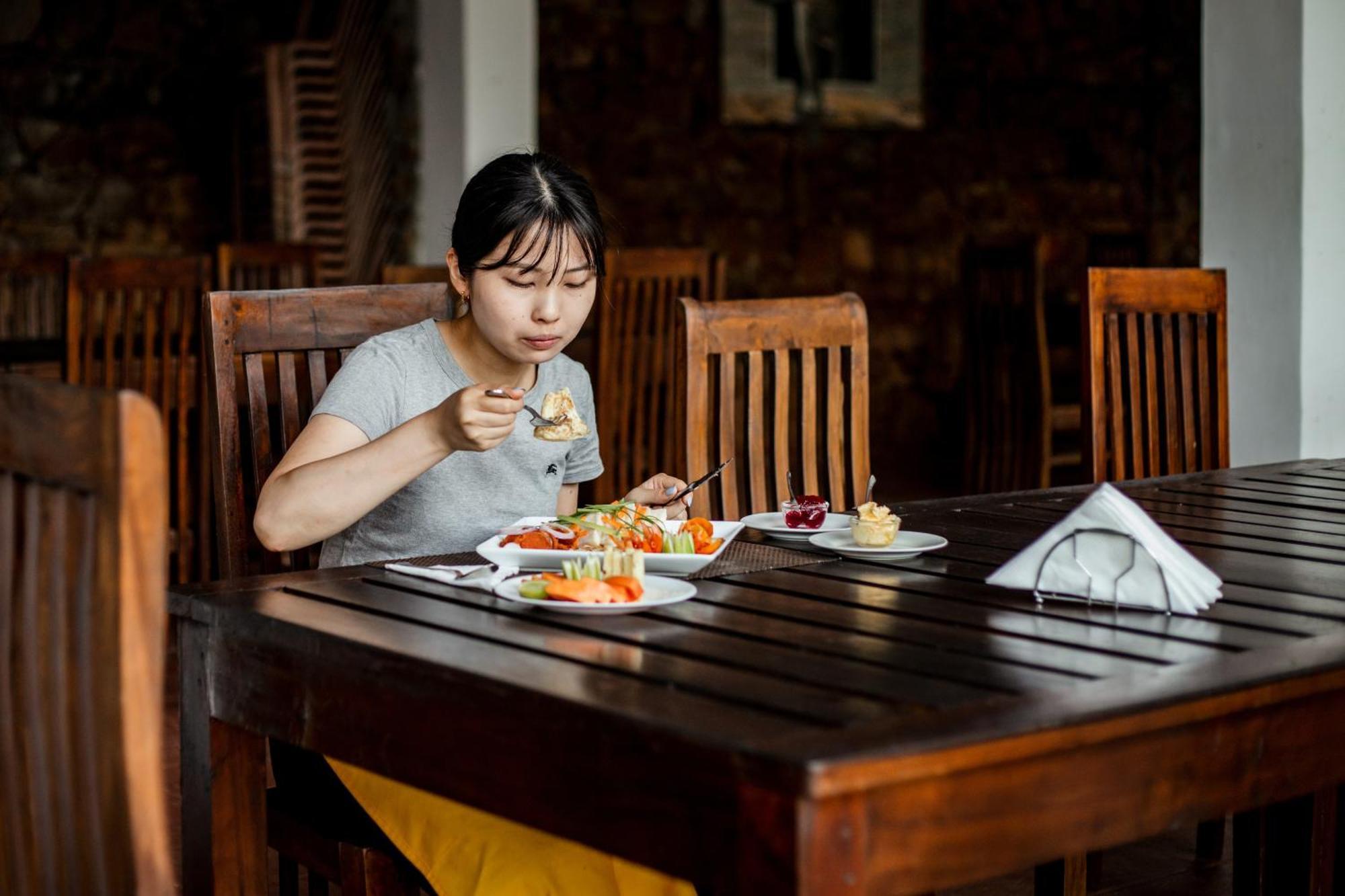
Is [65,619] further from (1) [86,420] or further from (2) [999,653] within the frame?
(2) [999,653]

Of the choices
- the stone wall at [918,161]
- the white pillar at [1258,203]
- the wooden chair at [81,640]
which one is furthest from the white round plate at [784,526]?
the stone wall at [918,161]

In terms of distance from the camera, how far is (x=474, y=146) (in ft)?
15.6

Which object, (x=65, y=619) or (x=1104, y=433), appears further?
(x=1104, y=433)

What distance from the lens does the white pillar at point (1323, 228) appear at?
338 cm

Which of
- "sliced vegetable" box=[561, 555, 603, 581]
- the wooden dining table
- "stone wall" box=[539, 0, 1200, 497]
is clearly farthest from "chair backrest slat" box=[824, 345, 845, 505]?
"stone wall" box=[539, 0, 1200, 497]

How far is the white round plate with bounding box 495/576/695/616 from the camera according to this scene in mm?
1461

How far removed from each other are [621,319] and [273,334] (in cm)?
204

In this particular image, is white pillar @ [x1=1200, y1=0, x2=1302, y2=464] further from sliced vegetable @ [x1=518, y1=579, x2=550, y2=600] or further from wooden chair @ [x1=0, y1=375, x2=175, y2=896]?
wooden chair @ [x1=0, y1=375, x2=175, y2=896]

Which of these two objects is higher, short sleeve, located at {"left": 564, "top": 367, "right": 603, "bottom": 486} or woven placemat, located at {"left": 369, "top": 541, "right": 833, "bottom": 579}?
short sleeve, located at {"left": 564, "top": 367, "right": 603, "bottom": 486}

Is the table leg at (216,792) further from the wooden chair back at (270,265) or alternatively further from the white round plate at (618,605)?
the wooden chair back at (270,265)

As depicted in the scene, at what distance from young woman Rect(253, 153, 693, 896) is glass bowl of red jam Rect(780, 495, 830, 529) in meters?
0.16

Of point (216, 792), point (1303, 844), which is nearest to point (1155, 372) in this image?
point (1303, 844)

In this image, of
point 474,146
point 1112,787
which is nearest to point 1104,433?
point 1112,787

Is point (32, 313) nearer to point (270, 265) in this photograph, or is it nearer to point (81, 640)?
point (270, 265)
